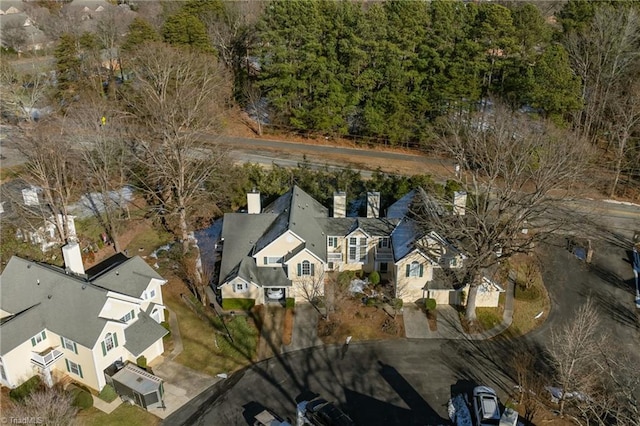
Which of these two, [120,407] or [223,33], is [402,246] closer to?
[120,407]

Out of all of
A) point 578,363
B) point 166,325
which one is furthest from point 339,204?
point 578,363

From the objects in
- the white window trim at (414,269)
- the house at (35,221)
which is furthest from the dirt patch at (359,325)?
the house at (35,221)

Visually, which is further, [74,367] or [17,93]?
[17,93]

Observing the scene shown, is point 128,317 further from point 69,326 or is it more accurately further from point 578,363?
point 578,363

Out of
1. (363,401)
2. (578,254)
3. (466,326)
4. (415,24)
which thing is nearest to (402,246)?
(466,326)

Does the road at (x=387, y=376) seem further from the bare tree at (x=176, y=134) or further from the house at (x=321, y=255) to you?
the bare tree at (x=176, y=134)

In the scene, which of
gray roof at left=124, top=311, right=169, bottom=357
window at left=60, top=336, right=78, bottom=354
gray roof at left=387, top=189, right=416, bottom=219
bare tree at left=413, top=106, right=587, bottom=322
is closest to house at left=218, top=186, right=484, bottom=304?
gray roof at left=387, top=189, right=416, bottom=219
